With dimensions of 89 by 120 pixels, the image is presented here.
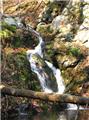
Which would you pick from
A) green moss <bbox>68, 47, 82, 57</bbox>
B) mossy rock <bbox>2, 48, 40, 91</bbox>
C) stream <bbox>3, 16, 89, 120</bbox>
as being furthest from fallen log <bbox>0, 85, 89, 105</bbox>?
green moss <bbox>68, 47, 82, 57</bbox>

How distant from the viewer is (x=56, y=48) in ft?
65.0

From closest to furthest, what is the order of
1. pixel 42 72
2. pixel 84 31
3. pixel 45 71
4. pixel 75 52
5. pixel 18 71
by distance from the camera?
pixel 18 71
pixel 42 72
pixel 45 71
pixel 75 52
pixel 84 31

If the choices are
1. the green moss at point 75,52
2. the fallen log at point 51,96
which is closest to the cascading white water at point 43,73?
the green moss at point 75,52

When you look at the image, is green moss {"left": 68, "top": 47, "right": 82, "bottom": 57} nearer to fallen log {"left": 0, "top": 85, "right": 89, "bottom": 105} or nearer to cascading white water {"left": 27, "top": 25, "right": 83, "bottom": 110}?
cascading white water {"left": 27, "top": 25, "right": 83, "bottom": 110}

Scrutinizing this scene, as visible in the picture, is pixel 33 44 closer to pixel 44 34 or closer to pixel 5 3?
pixel 44 34

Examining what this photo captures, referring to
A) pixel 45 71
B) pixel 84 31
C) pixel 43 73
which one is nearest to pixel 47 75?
pixel 45 71

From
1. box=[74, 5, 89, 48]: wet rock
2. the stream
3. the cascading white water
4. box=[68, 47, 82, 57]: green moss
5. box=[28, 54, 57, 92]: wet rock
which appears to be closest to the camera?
the stream

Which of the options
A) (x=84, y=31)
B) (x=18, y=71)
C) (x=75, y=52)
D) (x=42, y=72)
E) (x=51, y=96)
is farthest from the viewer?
(x=84, y=31)

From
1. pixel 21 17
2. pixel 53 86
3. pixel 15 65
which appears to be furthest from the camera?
pixel 21 17

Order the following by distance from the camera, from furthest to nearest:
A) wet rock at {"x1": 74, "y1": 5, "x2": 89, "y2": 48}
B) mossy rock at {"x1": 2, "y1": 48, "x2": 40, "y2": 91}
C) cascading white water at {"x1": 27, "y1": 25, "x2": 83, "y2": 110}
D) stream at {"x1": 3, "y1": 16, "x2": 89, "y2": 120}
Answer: wet rock at {"x1": 74, "y1": 5, "x2": 89, "y2": 48}
cascading white water at {"x1": 27, "y1": 25, "x2": 83, "y2": 110}
stream at {"x1": 3, "y1": 16, "x2": 89, "y2": 120}
mossy rock at {"x1": 2, "y1": 48, "x2": 40, "y2": 91}

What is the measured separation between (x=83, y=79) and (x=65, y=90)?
1130mm

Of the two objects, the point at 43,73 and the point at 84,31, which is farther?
the point at 84,31

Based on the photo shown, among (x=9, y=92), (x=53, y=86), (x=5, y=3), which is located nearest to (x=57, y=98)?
(x=9, y=92)

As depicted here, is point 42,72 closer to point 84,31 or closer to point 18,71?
point 18,71
